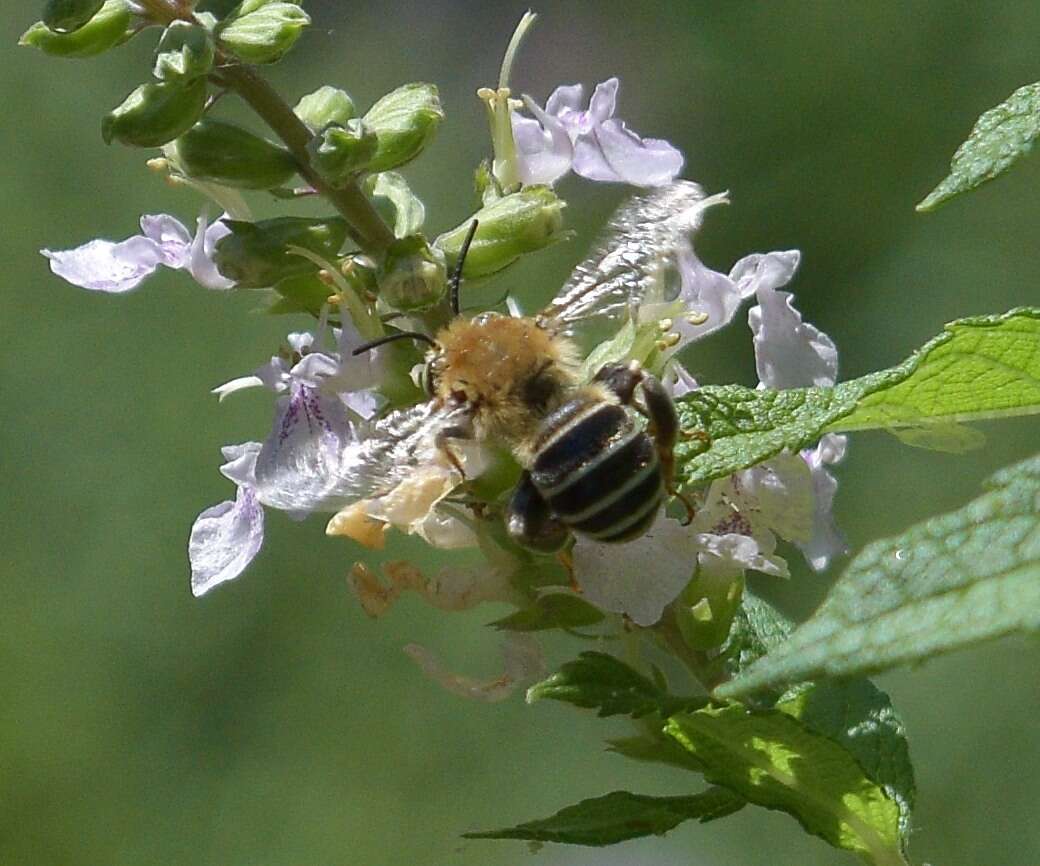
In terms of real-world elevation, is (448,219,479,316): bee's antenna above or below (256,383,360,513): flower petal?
above

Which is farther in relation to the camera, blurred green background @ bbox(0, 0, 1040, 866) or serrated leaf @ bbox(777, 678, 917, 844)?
blurred green background @ bbox(0, 0, 1040, 866)

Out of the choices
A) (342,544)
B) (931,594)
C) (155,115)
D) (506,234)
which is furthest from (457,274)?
(342,544)

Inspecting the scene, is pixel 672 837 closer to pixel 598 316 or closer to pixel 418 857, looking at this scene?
pixel 418 857

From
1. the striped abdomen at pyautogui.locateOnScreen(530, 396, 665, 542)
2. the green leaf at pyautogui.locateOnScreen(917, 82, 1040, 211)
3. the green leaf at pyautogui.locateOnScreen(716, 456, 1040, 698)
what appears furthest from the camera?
the striped abdomen at pyautogui.locateOnScreen(530, 396, 665, 542)

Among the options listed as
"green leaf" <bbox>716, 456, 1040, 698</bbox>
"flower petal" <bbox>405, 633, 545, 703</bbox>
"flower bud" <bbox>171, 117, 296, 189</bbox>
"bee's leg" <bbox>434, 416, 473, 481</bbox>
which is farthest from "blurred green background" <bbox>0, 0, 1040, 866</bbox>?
"green leaf" <bbox>716, 456, 1040, 698</bbox>

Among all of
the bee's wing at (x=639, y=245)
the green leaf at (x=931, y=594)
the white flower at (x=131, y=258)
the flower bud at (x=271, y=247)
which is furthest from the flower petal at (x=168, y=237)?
the green leaf at (x=931, y=594)

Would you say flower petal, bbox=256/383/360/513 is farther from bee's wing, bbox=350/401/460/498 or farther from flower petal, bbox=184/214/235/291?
flower petal, bbox=184/214/235/291

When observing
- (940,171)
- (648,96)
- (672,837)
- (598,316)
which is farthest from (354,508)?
(648,96)

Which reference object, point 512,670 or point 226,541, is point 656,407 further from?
point 226,541
